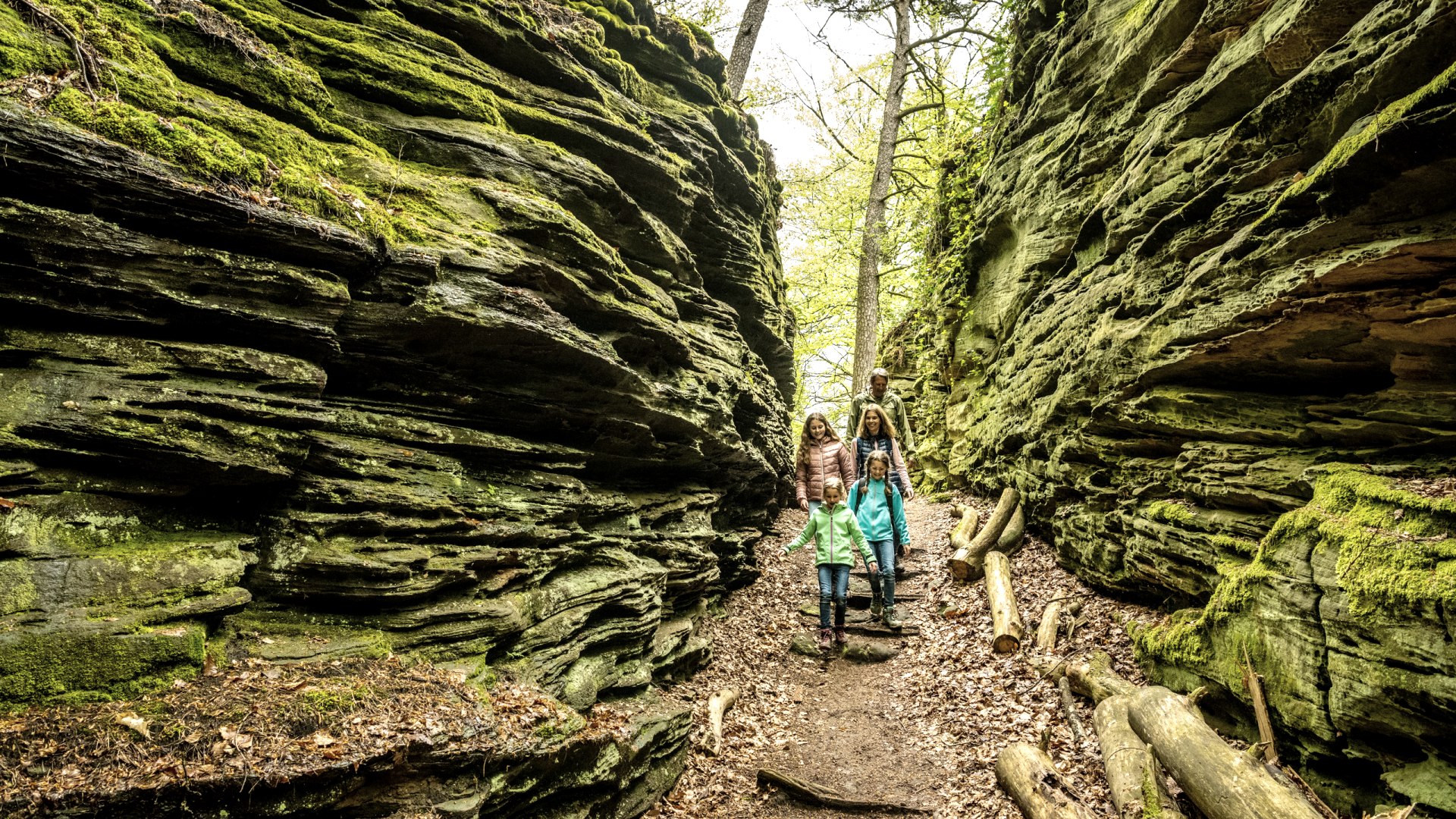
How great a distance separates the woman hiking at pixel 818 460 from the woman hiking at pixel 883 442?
1.26ft

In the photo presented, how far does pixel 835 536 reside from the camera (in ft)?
30.3

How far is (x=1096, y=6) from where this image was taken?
11258mm

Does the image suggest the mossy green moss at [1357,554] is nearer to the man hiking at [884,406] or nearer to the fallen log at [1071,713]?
the fallen log at [1071,713]

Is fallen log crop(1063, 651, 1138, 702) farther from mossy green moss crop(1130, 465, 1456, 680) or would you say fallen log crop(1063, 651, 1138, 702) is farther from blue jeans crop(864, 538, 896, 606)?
blue jeans crop(864, 538, 896, 606)

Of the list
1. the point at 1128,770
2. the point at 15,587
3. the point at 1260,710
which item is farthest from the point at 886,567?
the point at 15,587

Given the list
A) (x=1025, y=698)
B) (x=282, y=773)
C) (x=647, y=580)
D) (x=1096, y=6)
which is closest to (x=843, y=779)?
(x=1025, y=698)

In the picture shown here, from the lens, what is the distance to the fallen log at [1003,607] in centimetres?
802

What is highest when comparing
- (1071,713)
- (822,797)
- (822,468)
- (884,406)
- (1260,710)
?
(884,406)

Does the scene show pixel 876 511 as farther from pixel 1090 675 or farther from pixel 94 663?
pixel 94 663

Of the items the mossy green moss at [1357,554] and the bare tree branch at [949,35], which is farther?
the bare tree branch at [949,35]

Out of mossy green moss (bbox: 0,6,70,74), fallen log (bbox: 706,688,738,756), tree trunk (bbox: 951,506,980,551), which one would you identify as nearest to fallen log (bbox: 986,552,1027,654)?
tree trunk (bbox: 951,506,980,551)

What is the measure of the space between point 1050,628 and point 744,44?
1497 centimetres

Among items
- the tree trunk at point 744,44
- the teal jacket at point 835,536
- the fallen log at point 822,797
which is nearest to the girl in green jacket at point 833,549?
the teal jacket at point 835,536

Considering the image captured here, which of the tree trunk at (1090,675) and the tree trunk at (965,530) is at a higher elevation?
the tree trunk at (965,530)
